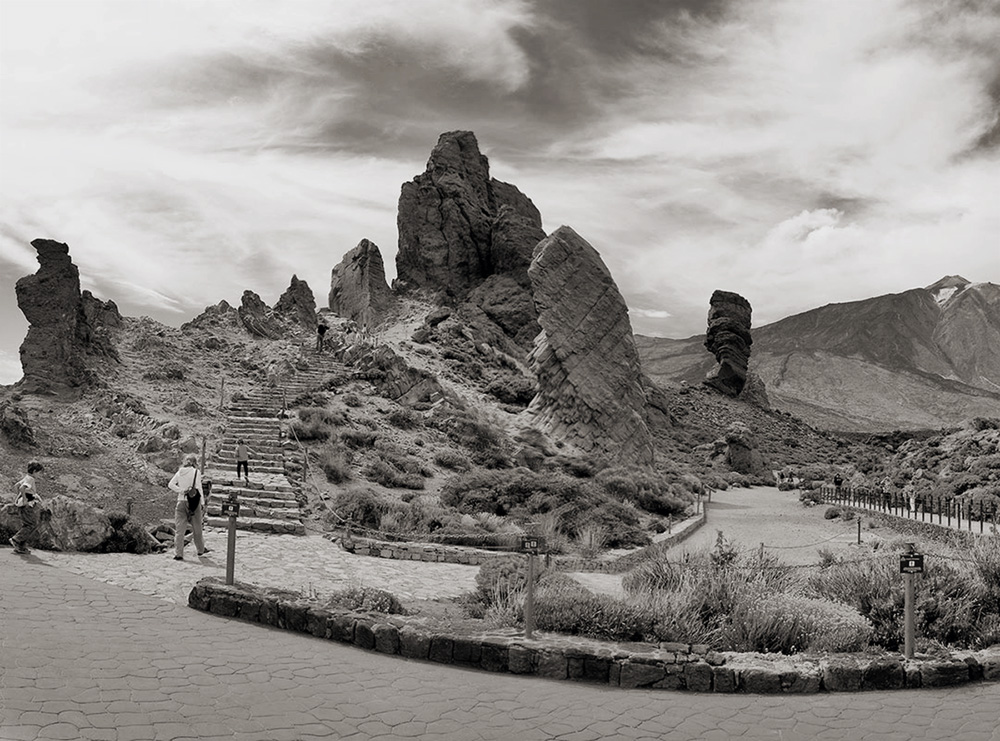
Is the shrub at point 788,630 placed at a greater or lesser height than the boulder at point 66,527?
lesser

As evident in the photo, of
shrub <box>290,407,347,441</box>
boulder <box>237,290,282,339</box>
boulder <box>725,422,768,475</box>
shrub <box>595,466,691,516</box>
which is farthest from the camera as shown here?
boulder <box>725,422,768,475</box>

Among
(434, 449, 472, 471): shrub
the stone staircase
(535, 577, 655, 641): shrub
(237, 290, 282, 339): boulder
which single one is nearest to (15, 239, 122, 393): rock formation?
the stone staircase

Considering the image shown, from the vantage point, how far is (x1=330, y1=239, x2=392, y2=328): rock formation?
204 feet

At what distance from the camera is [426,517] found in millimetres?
18328

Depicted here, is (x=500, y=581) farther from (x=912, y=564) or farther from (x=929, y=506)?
(x=929, y=506)

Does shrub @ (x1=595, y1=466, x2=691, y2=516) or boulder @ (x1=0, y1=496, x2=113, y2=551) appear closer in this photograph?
boulder @ (x1=0, y1=496, x2=113, y2=551)

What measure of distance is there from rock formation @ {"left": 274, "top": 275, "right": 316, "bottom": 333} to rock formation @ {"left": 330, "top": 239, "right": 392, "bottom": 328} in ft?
12.5

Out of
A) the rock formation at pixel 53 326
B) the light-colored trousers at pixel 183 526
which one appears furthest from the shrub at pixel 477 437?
the light-colored trousers at pixel 183 526

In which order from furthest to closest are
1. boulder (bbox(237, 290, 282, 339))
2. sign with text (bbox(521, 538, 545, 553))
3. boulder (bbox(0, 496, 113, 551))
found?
boulder (bbox(237, 290, 282, 339)) < boulder (bbox(0, 496, 113, 551)) < sign with text (bbox(521, 538, 545, 553))

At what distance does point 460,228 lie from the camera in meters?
64.7

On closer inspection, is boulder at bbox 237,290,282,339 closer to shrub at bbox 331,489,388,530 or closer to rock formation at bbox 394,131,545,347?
rock formation at bbox 394,131,545,347

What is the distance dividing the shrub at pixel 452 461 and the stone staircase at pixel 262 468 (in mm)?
5549

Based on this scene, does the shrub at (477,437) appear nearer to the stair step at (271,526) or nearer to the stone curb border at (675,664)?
the stair step at (271,526)

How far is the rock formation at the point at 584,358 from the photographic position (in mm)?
39406
